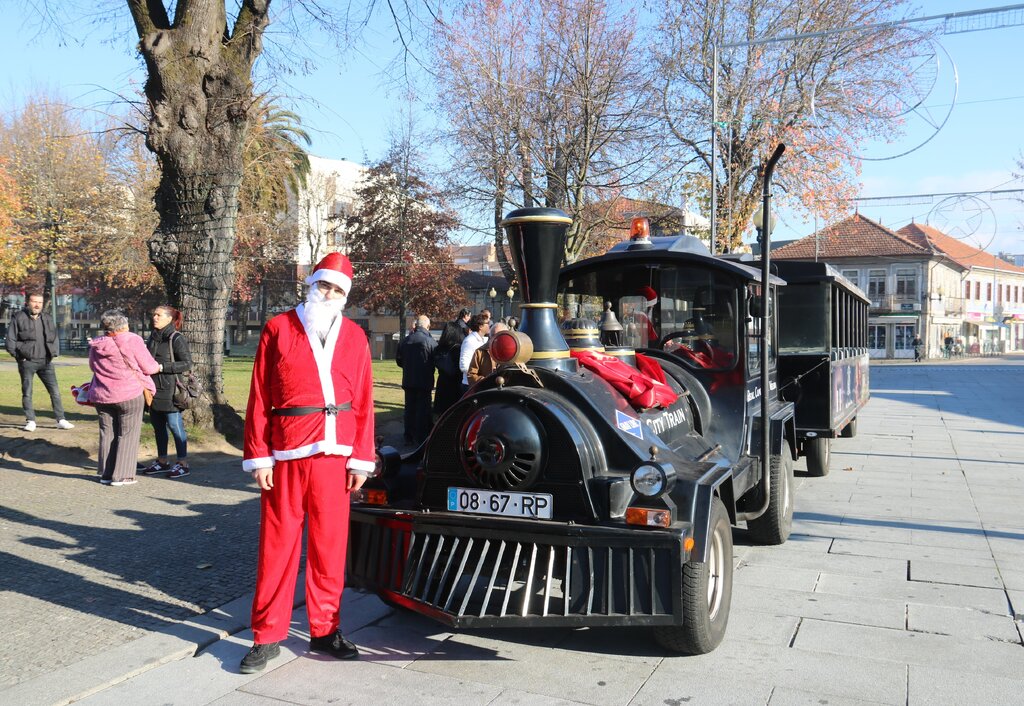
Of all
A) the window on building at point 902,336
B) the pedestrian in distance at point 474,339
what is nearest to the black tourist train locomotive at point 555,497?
the pedestrian in distance at point 474,339

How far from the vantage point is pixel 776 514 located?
6297mm

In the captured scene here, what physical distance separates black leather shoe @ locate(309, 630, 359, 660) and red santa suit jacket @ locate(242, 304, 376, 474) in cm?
86

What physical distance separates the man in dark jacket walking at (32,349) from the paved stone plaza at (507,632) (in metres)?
3.48

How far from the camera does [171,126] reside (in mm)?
10203

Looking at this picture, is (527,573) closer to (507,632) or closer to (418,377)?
(507,632)

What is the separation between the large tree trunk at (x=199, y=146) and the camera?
10.2 metres

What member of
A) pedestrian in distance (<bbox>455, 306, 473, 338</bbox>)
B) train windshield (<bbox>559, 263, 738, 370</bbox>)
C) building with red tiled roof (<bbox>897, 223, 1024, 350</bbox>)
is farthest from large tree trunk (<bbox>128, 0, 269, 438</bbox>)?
building with red tiled roof (<bbox>897, 223, 1024, 350</bbox>)

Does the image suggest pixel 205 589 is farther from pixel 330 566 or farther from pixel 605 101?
pixel 605 101

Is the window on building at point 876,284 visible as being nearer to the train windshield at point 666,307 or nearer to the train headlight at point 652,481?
the train windshield at point 666,307

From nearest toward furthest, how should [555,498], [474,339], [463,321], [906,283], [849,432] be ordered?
1. [555,498]
2. [474,339]
3. [463,321]
4. [849,432]
5. [906,283]

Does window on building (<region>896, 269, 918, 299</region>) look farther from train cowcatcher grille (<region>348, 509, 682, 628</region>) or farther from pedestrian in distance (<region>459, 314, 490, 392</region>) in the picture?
train cowcatcher grille (<region>348, 509, 682, 628</region>)

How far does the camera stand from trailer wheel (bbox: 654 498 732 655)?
395 centimetres

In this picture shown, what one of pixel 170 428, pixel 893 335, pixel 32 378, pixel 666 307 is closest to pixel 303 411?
pixel 666 307

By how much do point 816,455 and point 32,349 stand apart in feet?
32.7
